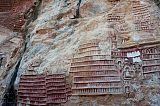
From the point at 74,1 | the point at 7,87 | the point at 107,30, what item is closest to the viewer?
the point at 107,30

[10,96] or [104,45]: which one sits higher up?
[104,45]

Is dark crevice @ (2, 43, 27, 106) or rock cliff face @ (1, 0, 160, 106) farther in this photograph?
dark crevice @ (2, 43, 27, 106)

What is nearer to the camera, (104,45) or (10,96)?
(104,45)

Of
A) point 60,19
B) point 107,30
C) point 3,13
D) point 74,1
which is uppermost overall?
point 3,13

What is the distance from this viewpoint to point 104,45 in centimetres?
392

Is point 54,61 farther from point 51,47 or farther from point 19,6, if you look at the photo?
point 19,6

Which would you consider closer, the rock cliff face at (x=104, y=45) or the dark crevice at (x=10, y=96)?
the rock cliff face at (x=104, y=45)

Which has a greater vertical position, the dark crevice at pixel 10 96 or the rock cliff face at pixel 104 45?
the rock cliff face at pixel 104 45

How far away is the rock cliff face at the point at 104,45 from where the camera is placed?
3443 millimetres

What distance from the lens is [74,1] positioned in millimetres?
5348

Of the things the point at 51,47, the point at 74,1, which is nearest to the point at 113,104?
the point at 51,47

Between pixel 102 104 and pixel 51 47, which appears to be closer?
pixel 102 104

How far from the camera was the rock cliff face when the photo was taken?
3.44m

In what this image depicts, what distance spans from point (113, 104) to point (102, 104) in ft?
0.71
